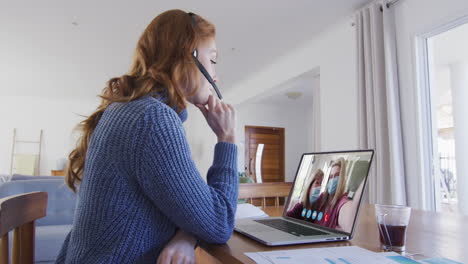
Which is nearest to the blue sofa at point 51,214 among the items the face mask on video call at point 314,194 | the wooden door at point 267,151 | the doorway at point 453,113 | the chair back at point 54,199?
the chair back at point 54,199

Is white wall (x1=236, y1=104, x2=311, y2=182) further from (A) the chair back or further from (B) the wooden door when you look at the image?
(A) the chair back

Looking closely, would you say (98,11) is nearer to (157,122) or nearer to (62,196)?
(62,196)

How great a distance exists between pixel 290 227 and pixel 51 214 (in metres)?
2.41

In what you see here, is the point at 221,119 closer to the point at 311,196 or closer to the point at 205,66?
the point at 205,66

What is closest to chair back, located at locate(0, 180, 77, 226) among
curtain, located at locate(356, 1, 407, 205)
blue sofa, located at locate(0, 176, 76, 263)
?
blue sofa, located at locate(0, 176, 76, 263)

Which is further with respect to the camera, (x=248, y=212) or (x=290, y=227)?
(x=248, y=212)

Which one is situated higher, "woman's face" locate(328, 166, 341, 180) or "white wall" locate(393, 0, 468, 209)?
"white wall" locate(393, 0, 468, 209)

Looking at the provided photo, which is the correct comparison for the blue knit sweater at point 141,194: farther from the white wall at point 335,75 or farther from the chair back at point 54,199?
the white wall at point 335,75

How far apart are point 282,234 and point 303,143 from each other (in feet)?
25.3

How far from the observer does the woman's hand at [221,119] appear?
830 mm

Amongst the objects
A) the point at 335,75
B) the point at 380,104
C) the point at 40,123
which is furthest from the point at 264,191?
the point at 40,123

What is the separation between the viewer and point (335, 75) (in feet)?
12.3

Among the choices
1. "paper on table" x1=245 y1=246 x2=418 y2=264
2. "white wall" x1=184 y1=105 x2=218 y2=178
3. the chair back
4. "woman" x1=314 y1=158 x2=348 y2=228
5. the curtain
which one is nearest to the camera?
"paper on table" x1=245 y1=246 x2=418 y2=264

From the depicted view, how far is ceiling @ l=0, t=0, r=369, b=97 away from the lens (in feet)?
10.6
